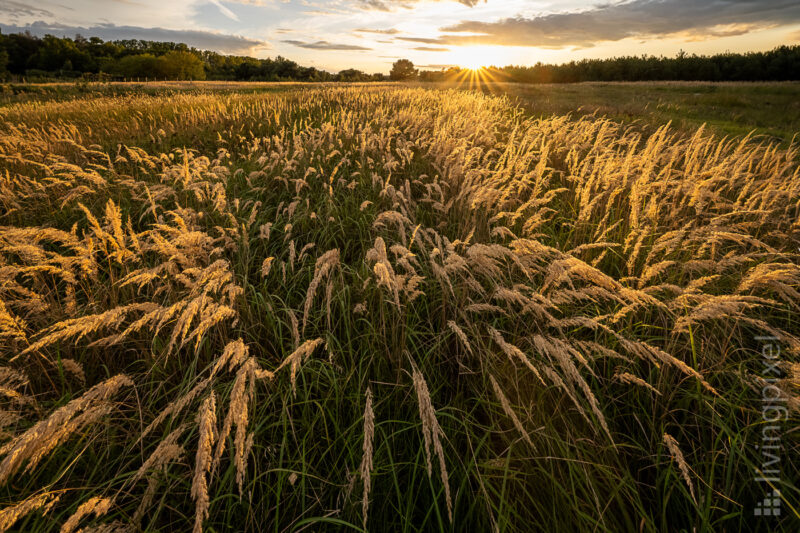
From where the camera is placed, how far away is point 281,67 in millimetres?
81938

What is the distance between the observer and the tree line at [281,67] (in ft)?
149

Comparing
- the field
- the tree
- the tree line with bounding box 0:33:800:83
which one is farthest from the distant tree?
the field

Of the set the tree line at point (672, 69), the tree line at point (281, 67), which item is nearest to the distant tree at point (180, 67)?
the tree line at point (281, 67)

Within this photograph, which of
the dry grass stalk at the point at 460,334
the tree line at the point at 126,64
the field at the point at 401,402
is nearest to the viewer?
the field at the point at 401,402

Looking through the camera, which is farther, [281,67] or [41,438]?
[281,67]

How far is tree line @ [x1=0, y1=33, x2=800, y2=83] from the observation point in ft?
149

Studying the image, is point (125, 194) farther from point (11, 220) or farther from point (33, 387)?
point (33, 387)

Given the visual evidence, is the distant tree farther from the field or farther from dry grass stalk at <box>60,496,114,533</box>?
dry grass stalk at <box>60,496,114,533</box>

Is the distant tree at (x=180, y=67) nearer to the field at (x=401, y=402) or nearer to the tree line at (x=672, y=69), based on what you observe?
the tree line at (x=672, y=69)

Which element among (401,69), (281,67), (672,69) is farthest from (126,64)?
(672,69)

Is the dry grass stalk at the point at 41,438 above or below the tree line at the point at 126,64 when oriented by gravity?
below

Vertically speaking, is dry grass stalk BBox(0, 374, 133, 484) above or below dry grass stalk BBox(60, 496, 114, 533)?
above

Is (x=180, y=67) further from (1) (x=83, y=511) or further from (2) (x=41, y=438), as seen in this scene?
(1) (x=83, y=511)

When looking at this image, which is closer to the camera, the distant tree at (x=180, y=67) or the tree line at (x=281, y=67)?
the tree line at (x=281, y=67)
